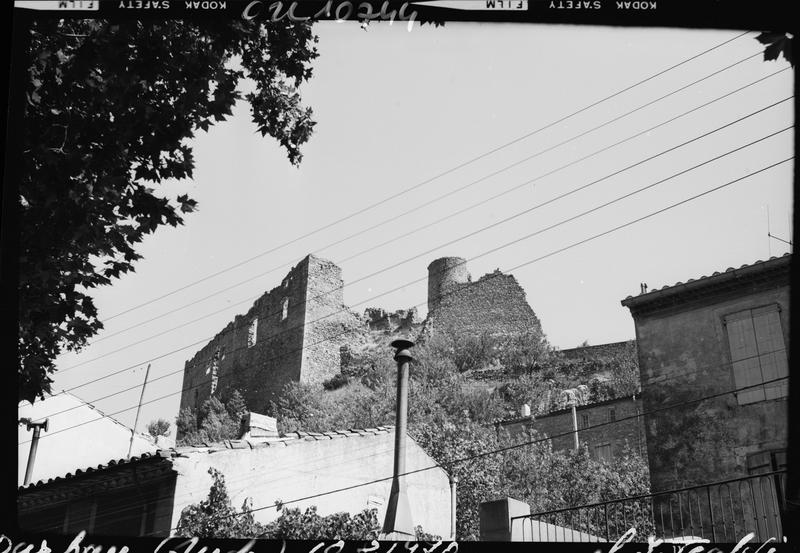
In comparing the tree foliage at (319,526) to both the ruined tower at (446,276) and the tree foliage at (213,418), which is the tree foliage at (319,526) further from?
the ruined tower at (446,276)

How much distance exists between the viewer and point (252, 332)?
3691cm

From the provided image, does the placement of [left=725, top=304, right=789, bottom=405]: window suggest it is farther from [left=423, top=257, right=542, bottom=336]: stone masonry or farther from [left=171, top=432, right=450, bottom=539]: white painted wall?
[left=423, top=257, right=542, bottom=336]: stone masonry

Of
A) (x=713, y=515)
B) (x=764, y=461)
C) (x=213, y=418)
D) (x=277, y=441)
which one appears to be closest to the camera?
(x=713, y=515)

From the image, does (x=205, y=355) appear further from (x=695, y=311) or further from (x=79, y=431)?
(x=695, y=311)

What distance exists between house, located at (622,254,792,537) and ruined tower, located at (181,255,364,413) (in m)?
25.2

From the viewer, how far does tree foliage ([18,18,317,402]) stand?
13.5 feet

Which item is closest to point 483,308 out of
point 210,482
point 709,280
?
point 709,280

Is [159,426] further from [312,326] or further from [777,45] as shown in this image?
[777,45]

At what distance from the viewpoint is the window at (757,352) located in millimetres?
8875

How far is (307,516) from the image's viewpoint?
923 cm

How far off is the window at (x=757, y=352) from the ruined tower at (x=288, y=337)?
2615 cm

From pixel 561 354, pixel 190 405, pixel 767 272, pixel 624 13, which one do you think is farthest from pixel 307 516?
pixel 190 405

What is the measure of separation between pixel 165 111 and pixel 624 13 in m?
2.61

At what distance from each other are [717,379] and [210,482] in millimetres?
6014
